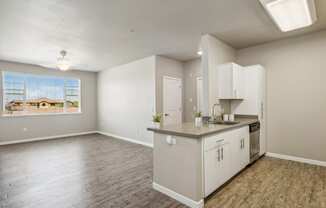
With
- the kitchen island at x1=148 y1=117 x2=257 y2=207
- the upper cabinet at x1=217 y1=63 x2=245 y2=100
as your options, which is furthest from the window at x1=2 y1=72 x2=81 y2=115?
the upper cabinet at x1=217 y1=63 x2=245 y2=100

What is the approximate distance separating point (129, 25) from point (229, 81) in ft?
7.73

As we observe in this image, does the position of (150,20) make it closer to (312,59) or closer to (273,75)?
(273,75)

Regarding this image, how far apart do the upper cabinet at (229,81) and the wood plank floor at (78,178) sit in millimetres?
2302

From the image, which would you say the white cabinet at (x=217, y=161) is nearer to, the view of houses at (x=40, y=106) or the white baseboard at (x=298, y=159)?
the white baseboard at (x=298, y=159)

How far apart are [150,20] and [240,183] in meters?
3.19

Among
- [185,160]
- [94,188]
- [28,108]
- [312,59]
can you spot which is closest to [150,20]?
[185,160]

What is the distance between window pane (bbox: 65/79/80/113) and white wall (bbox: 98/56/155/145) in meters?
0.91

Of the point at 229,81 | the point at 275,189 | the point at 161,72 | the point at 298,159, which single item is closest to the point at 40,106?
the point at 161,72

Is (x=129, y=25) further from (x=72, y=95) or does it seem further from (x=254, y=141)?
(x=72, y=95)

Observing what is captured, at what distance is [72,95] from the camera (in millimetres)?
7227

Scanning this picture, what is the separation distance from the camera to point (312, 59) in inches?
138

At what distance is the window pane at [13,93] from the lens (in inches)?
224

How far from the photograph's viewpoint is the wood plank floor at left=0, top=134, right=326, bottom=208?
7.38 feet

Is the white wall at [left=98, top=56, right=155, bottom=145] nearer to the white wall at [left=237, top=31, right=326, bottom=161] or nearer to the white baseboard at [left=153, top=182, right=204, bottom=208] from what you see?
the white baseboard at [left=153, top=182, right=204, bottom=208]
